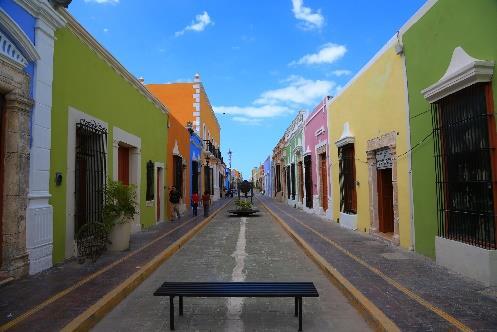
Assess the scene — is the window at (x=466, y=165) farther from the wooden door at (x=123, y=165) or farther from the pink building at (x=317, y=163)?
the pink building at (x=317, y=163)

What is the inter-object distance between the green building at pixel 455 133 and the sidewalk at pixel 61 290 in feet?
18.1

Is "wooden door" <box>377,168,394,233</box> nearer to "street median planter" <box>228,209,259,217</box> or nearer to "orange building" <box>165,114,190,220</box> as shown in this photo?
"orange building" <box>165,114,190,220</box>

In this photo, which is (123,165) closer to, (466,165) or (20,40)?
(20,40)

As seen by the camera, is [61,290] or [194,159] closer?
[61,290]

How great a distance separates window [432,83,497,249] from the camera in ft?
19.4

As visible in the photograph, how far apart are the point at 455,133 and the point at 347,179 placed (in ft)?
22.7

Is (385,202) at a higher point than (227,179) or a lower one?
lower

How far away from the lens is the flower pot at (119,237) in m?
9.03

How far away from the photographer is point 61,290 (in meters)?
5.64

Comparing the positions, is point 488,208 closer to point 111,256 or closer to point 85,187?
point 111,256

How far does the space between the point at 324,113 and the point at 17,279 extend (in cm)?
1344

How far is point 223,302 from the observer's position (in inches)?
211

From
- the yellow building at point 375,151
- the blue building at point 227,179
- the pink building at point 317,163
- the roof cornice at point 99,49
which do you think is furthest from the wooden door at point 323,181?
Result: the blue building at point 227,179

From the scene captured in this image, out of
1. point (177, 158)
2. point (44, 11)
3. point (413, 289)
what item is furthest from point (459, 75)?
point (177, 158)
